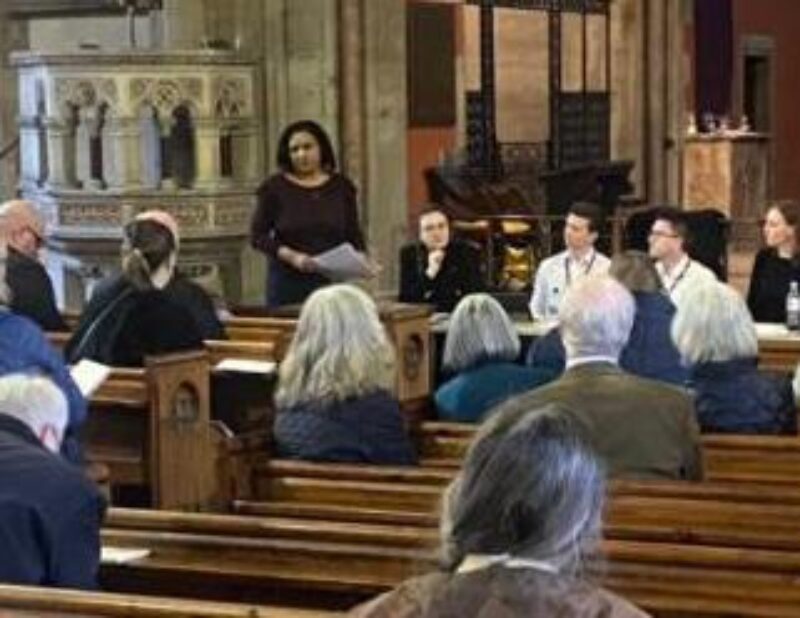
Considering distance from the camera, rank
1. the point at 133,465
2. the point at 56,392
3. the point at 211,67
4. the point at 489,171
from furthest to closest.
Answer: the point at 489,171 → the point at 211,67 → the point at 133,465 → the point at 56,392

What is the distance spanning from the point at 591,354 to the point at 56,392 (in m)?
1.45

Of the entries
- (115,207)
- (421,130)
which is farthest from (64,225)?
(421,130)

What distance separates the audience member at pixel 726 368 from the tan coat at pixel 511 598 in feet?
11.7

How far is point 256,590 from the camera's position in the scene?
3.90 m

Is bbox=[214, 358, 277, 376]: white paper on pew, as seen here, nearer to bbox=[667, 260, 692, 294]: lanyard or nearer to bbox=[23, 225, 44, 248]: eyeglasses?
bbox=[23, 225, 44, 248]: eyeglasses

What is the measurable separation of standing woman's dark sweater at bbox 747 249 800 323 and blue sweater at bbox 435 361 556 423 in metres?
2.30

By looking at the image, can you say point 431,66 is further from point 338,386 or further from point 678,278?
point 338,386

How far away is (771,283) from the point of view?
8.11 metres

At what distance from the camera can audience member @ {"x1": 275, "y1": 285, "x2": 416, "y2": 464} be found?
5168 mm

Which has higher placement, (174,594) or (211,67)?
(211,67)

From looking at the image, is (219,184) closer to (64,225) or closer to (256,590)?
(64,225)

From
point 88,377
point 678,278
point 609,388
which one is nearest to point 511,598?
point 609,388

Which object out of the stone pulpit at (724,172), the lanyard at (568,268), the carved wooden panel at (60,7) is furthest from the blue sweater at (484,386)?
the stone pulpit at (724,172)

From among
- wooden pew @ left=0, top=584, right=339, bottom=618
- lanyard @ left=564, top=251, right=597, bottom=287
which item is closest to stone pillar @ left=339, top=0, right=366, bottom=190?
lanyard @ left=564, top=251, right=597, bottom=287
